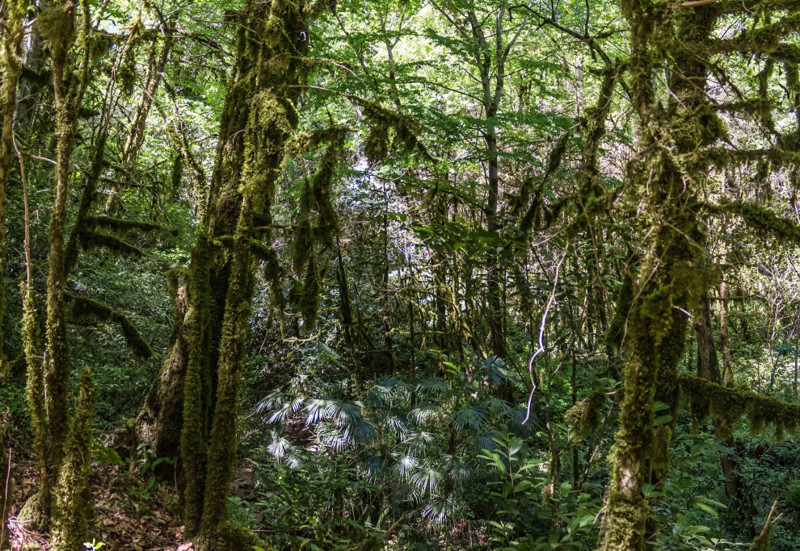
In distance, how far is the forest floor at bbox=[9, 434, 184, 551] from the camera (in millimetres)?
4660

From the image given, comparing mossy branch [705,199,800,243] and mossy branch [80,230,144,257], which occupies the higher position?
mossy branch [705,199,800,243]

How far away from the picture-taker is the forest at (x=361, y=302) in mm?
2730

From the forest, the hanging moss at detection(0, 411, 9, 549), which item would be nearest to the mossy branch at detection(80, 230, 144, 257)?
the forest

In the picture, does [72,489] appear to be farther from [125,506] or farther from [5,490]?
[125,506]

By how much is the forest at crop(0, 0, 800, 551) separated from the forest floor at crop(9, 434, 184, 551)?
3cm

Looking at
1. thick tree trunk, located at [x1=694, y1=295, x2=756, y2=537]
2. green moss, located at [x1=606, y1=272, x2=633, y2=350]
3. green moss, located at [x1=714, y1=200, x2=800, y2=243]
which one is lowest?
thick tree trunk, located at [x1=694, y1=295, x2=756, y2=537]

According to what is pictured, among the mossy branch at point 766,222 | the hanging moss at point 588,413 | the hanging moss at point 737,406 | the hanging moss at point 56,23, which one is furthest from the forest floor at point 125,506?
the mossy branch at point 766,222

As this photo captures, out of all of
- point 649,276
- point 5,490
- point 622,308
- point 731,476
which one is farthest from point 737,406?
point 731,476

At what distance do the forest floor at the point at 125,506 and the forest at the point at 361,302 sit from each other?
30 mm

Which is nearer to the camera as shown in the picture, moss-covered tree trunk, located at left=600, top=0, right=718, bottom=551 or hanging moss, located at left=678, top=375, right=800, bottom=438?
moss-covered tree trunk, located at left=600, top=0, right=718, bottom=551

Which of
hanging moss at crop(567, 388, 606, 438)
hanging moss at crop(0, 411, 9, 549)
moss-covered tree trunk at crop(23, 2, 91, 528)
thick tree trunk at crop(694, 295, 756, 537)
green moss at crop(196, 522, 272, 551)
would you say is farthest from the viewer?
thick tree trunk at crop(694, 295, 756, 537)

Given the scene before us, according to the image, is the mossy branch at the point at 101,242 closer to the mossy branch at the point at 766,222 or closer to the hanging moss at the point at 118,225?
the hanging moss at the point at 118,225

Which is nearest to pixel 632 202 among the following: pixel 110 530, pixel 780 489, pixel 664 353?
pixel 664 353

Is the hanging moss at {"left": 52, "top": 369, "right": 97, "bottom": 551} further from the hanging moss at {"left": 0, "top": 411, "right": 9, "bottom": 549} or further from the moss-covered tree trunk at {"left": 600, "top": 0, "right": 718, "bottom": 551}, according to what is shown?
the moss-covered tree trunk at {"left": 600, "top": 0, "right": 718, "bottom": 551}
